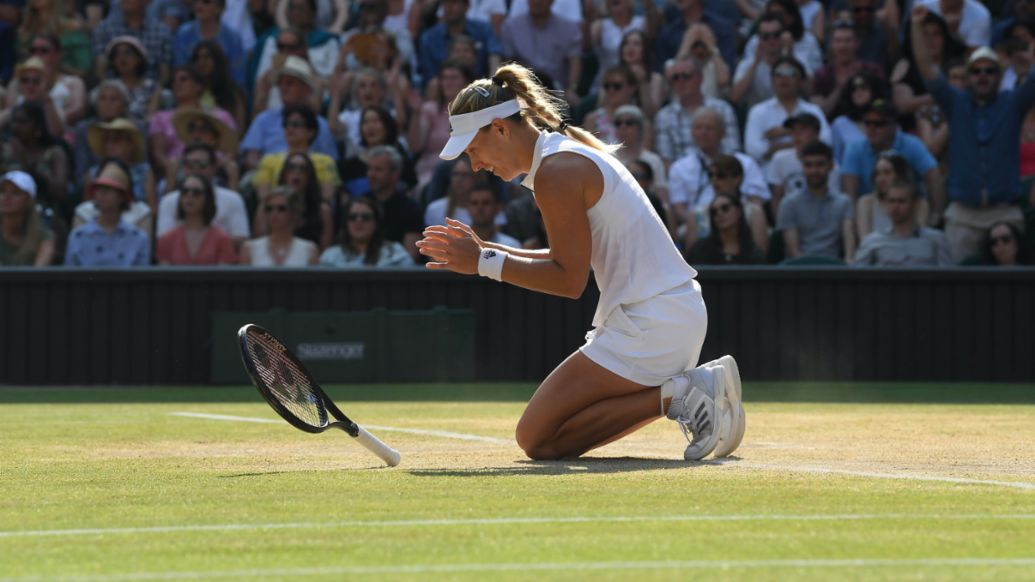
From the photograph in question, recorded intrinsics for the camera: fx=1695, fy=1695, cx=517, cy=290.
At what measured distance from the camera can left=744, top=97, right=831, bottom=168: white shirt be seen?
50.4 ft

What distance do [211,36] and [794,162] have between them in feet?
20.2

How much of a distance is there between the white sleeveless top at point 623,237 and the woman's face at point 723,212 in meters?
6.90

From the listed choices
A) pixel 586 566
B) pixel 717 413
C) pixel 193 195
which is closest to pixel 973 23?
pixel 193 195

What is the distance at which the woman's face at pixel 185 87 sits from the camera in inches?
637

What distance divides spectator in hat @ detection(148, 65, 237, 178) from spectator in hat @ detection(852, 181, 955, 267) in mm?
6131

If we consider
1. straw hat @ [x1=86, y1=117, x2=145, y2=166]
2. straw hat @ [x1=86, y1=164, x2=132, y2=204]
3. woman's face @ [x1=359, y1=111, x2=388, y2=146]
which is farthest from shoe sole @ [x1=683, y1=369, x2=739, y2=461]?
straw hat @ [x1=86, y1=117, x2=145, y2=166]

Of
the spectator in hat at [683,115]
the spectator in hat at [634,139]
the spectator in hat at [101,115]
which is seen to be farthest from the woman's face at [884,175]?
the spectator in hat at [101,115]

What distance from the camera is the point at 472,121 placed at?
6.96 metres

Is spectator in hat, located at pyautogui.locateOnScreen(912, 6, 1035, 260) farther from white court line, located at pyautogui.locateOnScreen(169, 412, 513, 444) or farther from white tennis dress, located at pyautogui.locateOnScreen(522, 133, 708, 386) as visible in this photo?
white tennis dress, located at pyautogui.locateOnScreen(522, 133, 708, 386)

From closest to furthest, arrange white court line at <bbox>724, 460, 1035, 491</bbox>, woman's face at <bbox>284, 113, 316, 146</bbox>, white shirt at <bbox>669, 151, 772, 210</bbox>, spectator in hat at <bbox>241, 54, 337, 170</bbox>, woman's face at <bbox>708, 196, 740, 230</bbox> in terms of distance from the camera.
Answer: white court line at <bbox>724, 460, 1035, 491</bbox> → woman's face at <bbox>708, 196, 740, 230</bbox> → white shirt at <bbox>669, 151, 772, 210</bbox> → woman's face at <bbox>284, 113, 316, 146</bbox> → spectator in hat at <bbox>241, 54, 337, 170</bbox>

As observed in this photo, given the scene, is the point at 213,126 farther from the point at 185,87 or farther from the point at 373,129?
the point at 373,129

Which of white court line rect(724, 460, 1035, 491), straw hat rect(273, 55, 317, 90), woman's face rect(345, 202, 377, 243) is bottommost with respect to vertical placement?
white court line rect(724, 460, 1035, 491)

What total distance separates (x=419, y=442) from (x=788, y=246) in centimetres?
663

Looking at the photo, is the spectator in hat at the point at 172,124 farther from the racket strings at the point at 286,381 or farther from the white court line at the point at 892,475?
the white court line at the point at 892,475
